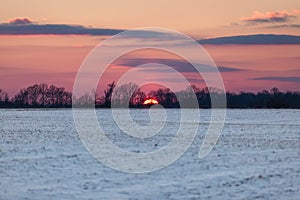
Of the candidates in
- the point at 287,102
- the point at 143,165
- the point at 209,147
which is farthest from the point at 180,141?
the point at 287,102

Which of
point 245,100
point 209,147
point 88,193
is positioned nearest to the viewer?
point 88,193

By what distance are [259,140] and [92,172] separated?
1372 cm

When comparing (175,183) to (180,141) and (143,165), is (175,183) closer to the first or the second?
(143,165)

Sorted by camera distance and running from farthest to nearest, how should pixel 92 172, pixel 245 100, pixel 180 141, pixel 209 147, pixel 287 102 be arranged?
pixel 245 100
pixel 287 102
pixel 180 141
pixel 209 147
pixel 92 172

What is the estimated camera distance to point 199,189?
49.3 ft

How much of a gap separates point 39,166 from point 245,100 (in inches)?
3726

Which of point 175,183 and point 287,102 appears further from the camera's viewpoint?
point 287,102

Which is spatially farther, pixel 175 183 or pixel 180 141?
pixel 180 141

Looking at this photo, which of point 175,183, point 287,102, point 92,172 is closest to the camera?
point 175,183

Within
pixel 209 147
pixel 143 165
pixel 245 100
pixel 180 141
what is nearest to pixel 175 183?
pixel 143 165

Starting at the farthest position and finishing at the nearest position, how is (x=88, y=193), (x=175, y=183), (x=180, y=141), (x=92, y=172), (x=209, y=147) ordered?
(x=180, y=141) → (x=209, y=147) → (x=92, y=172) → (x=175, y=183) → (x=88, y=193)

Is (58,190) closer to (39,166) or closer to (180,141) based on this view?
(39,166)

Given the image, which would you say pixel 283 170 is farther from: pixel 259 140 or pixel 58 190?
pixel 259 140

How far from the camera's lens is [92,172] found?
17.6m
